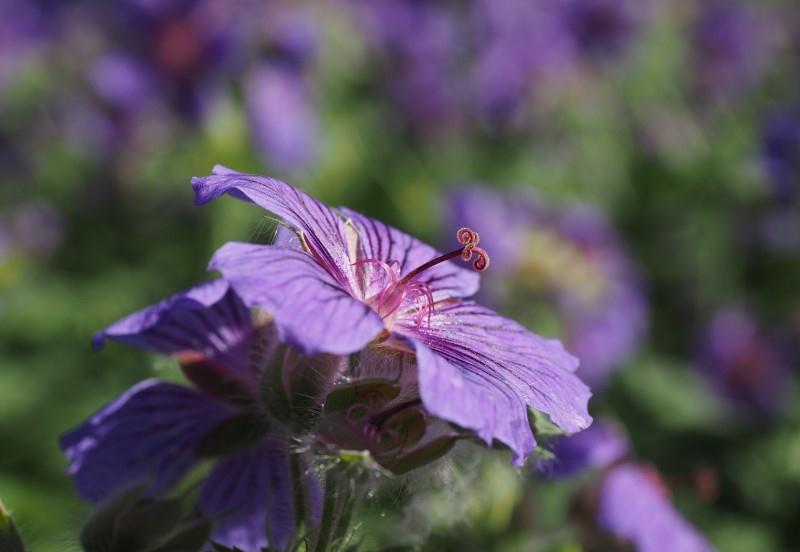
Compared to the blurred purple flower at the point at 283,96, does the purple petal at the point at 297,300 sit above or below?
above

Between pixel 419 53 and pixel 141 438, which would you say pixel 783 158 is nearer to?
pixel 419 53

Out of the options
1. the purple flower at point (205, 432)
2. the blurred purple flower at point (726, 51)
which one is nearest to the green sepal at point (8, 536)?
the purple flower at point (205, 432)

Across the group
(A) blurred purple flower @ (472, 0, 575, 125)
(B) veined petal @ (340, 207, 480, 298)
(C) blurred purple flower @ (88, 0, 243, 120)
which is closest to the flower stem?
(B) veined petal @ (340, 207, 480, 298)

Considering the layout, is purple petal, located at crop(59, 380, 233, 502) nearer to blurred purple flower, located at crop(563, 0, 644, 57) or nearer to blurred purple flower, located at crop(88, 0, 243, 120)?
blurred purple flower, located at crop(88, 0, 243, 120)

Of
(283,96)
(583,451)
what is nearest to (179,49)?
(283,96)

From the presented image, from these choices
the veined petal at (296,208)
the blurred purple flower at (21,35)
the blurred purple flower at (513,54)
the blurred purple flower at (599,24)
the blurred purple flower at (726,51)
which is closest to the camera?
the veined petal at (296,208)

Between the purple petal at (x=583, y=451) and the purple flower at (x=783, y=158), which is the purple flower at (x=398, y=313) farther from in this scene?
the purple flower at (x=783, y=158)

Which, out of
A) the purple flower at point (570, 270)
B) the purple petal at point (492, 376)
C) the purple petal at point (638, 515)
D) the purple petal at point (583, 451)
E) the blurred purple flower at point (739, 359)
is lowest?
the blurred purple flower at point (739, 359)
